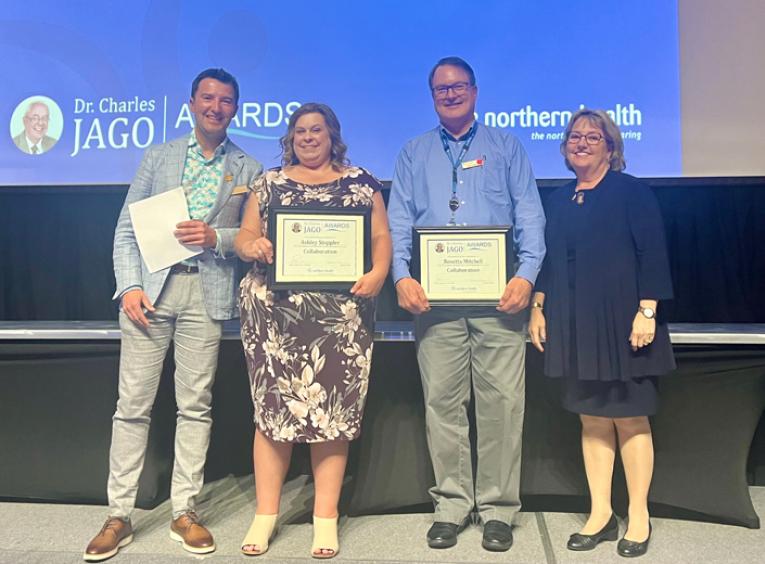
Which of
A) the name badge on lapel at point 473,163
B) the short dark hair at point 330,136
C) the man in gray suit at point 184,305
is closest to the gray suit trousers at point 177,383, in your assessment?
the man in gray suit at point 184,305

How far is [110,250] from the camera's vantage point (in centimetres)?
288

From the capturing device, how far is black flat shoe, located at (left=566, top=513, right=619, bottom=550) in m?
1.80

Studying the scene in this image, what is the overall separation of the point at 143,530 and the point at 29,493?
0.64 m

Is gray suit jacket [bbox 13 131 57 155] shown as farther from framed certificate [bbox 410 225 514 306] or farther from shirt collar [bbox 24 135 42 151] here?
framed certificate [bbox 410 225 514 306]

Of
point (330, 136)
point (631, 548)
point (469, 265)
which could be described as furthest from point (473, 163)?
point (631, 548)

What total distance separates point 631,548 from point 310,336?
1204mm

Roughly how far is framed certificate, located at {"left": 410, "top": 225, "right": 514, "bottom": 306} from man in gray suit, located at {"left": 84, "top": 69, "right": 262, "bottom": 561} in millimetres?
675

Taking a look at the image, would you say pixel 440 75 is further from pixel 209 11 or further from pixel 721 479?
pixel 721 479

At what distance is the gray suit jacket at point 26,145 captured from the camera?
2736 millimetres

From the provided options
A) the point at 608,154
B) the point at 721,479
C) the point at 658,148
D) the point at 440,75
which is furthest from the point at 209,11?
the point at 721,479

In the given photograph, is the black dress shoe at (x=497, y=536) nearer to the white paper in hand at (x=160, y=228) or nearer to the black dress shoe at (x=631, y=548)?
the black dress shoe at (x=631, y=548)

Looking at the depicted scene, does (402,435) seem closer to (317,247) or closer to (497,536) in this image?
(497,536)

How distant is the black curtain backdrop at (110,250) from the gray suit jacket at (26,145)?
19 cm

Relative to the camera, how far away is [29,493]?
7.44 feet
